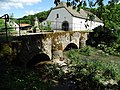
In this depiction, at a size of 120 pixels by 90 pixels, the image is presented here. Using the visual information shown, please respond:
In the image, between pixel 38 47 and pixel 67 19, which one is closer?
pixel 38 47

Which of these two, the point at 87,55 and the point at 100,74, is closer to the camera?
the point at 100,74

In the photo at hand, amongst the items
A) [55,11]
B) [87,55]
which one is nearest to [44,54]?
[87,55]

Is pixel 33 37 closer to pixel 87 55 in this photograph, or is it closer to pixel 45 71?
pixel 45 71

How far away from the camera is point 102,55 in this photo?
26.6m

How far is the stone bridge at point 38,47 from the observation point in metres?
14.6

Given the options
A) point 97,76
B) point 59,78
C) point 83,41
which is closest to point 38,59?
point 59,78

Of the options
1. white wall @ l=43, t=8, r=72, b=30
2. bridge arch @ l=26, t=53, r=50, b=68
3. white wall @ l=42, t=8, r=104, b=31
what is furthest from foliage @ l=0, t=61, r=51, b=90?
white wall @ l=43, t=8, r=72, b=30

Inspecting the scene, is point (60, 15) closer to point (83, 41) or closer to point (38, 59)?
point (83, 41)

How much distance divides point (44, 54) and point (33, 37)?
257 cm

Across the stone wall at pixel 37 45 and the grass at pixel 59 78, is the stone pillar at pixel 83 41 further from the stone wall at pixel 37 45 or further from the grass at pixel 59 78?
the grass at pixel 59 78

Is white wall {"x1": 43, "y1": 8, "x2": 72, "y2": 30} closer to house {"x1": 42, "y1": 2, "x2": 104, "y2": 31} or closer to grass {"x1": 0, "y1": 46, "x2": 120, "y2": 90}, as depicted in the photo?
house {"x1": 42, "y1": 2, "x2": 104, "y2": 31}

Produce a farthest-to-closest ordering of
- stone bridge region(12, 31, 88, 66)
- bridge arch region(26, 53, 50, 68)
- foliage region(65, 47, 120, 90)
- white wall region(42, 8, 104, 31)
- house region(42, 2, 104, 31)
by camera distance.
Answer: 1. house region(42, 2, 104, 31)
2. white wall region(42, 8, 104, 31)
3. bridge arch region(26, 53, 50, 68)
4. stone bridge region(12, 31, 88, 66)
5. foliage region(65, 47, 120, 90)

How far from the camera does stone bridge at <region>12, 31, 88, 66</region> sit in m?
14.6

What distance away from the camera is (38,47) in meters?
16.3
